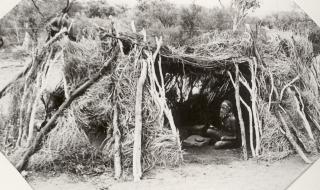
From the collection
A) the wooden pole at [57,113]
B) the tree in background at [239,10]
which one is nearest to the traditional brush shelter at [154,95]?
the wooden pole at [57,113]

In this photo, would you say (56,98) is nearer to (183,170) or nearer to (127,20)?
(127,20)

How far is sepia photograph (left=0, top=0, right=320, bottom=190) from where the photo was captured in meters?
3.98

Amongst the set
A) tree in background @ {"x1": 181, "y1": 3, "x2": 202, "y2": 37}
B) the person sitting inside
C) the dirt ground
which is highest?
tree in background @ {"x1": 181, "y1": 3, "x2": 202, "y2": 37}

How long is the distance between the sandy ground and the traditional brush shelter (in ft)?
0.28

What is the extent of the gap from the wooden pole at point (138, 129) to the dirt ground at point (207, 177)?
0.09 meters

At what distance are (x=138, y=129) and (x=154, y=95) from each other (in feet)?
1.13

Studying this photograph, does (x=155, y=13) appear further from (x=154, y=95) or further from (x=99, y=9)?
(x=154, y=95)

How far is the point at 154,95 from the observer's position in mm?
4242

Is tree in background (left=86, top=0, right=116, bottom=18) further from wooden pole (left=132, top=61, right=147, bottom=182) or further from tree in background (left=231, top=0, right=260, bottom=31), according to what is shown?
tree in background (left=231, top=0, right=260, bottom=31)

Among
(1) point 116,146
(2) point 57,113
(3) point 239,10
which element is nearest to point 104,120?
(1) point 116,146

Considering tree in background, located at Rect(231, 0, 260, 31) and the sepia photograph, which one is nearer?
the sepia photograph

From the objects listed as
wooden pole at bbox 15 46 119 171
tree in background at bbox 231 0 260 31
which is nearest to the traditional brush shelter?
wooden pole at bbox 15 46 119 171

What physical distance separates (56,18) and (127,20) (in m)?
0.63

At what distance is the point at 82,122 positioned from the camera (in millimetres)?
4074
